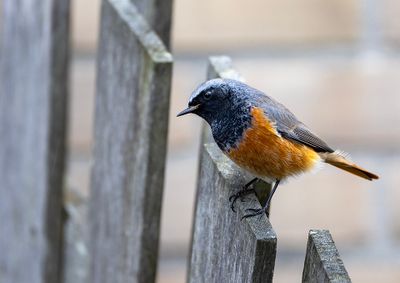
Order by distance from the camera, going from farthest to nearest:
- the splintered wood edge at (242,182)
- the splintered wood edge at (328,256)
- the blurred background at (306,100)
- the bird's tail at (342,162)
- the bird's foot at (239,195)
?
the blurred background at (306,100)
the bird's tail at (342,162)
the bird's foot at (239,195)
the splintered wood edge at (242,182)
the splintered wood edge at (328,256)

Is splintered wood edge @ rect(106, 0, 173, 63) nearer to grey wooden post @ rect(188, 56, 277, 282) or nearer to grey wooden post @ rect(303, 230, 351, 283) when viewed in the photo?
grey wooden post @ rect(188, 56, 277, 282)

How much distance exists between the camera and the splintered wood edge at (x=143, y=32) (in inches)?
75.1

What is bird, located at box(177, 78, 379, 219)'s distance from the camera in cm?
198

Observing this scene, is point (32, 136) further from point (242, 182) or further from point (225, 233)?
point (225, 233)

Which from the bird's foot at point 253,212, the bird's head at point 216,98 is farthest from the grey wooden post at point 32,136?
the bird's foot at point 253,212

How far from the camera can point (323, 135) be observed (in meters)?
3.77

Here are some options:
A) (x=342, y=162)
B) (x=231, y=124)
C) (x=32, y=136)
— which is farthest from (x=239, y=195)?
(x=32, y=136)

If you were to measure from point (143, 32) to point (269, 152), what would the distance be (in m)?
0.43

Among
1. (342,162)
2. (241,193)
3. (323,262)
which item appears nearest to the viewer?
(323,262)

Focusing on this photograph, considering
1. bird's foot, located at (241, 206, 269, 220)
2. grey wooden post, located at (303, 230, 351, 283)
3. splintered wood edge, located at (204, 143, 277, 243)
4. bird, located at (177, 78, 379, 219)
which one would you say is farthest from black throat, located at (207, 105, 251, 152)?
grey wooden post, located at (303, 230, 351, 283)

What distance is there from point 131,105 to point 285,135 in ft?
1.33

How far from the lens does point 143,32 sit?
6.48ft

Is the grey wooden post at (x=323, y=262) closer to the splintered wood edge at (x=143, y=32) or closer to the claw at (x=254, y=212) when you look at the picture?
the claw at (x=254, y=212)

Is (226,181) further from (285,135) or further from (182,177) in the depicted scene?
(182,177)
